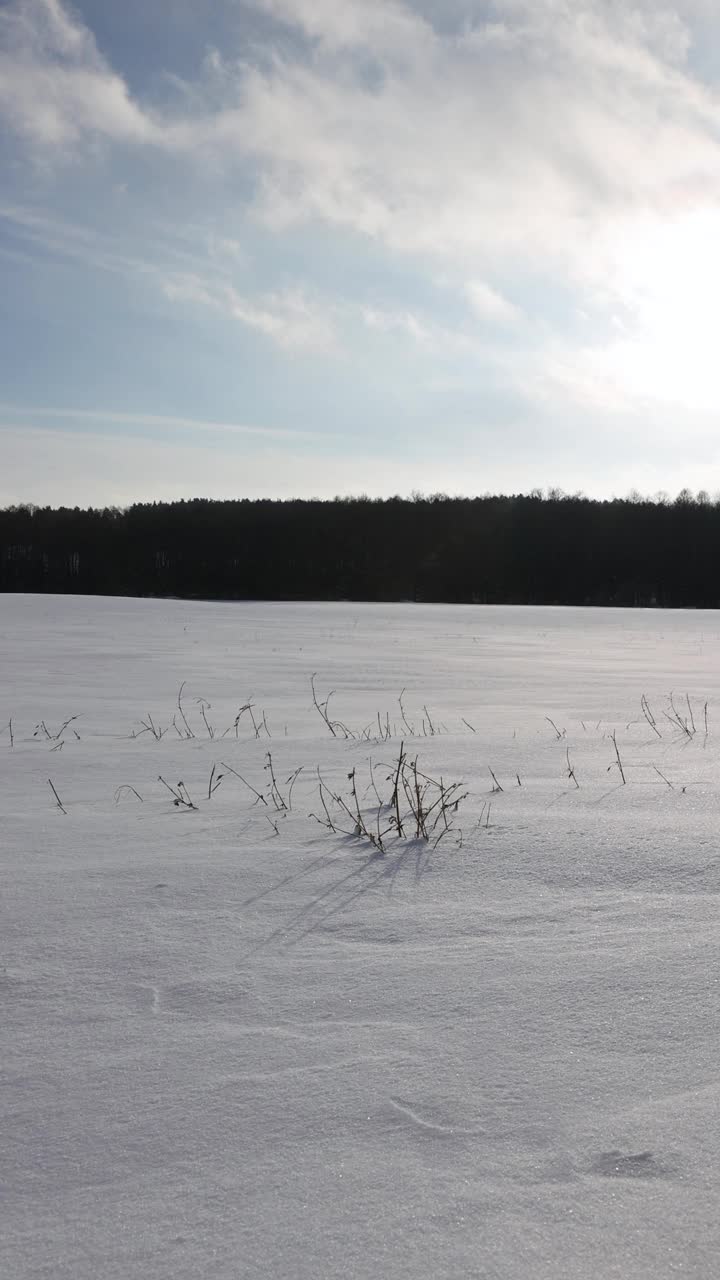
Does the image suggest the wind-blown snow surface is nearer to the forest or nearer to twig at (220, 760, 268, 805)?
twig at (220, 760, 268, 805)

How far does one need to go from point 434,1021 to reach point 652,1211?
0.52 meters

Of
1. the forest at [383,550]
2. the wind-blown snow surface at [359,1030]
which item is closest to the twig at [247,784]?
the wind-blown snow surface at [359,1030]

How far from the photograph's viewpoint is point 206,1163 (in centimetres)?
115

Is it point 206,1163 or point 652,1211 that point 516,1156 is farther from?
point 206,1163

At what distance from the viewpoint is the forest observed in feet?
153

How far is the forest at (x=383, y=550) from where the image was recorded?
4653cm

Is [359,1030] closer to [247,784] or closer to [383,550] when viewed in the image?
[247,784]

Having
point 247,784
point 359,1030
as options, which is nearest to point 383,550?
point 247,784

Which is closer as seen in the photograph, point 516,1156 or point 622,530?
point 516,1156

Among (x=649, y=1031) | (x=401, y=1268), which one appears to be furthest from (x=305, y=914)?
(x=401, y=1268)

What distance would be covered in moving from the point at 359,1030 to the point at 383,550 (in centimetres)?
5026

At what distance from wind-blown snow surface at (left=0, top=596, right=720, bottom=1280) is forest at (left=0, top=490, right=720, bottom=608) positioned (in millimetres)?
41244

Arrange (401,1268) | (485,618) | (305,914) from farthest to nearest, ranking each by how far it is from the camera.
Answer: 1. (485,618)
2. (305,914)
3. (401,1268)

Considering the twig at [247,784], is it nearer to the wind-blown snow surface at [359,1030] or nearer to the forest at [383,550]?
the wind-blown snow surface at [359,1030]
